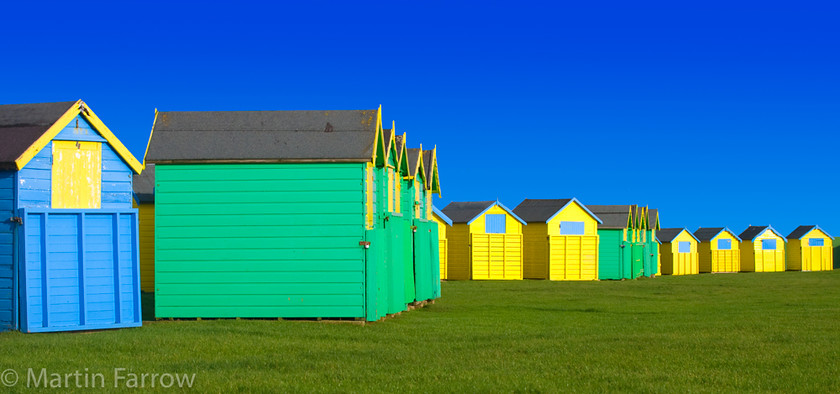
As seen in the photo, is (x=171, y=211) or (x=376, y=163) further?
(x=376, y=163)

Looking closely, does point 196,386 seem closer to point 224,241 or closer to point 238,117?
point 224,241

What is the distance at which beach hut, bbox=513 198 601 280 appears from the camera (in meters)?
46.7

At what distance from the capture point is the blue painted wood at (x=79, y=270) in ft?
52.6

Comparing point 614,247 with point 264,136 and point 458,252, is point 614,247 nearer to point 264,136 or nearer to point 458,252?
point 458,252

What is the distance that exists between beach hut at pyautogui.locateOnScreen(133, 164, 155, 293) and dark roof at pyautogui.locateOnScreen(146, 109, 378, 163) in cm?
747

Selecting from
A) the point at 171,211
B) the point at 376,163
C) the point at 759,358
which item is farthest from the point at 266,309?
the point at 759,358

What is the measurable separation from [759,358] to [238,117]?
39.2 ft

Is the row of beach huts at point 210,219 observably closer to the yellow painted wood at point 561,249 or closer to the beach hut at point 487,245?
the beach hut at point 487,245

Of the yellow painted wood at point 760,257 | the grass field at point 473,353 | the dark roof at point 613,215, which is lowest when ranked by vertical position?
the yellow painted wood at point 760,257

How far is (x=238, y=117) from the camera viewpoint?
20000mm

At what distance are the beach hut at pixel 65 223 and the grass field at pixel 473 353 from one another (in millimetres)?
614

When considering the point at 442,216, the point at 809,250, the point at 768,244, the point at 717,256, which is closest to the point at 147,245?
the point at 442,216

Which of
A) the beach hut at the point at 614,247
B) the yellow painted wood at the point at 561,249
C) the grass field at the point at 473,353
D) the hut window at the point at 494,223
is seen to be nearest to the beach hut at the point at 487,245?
the hut window at the point at 494,223

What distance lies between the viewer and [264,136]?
19391mm
